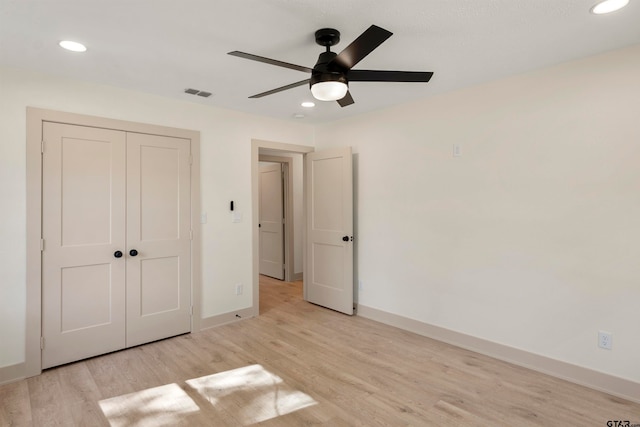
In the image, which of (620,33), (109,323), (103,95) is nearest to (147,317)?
(109,323)

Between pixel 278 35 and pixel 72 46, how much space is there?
4.83 feet

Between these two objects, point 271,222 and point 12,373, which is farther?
point 271,222

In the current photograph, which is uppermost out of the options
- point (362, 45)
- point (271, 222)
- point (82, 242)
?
point (362, 45)

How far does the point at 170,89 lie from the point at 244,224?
65.8 inches

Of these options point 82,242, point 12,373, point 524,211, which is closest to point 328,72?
point 524,211

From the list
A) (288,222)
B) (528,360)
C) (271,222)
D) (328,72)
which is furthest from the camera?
(271,222)

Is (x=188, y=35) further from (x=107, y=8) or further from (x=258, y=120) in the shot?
(x=258, y=120)

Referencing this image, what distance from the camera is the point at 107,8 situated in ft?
6.28

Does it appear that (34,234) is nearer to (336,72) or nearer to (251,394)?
(251,394)

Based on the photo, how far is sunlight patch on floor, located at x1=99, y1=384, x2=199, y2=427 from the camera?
2193mm

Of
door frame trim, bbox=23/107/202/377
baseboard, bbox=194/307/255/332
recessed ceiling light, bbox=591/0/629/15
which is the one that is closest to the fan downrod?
recessed ceiling light, bbox=591/0/629/15

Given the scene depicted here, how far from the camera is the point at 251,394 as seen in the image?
249cm

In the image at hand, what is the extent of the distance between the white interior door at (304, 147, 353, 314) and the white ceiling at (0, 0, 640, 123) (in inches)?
55.5

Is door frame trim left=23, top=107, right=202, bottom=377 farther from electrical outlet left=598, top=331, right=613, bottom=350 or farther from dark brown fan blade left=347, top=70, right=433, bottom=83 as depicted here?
electrical outlet left=598, top=331, right=613, bottom=350
